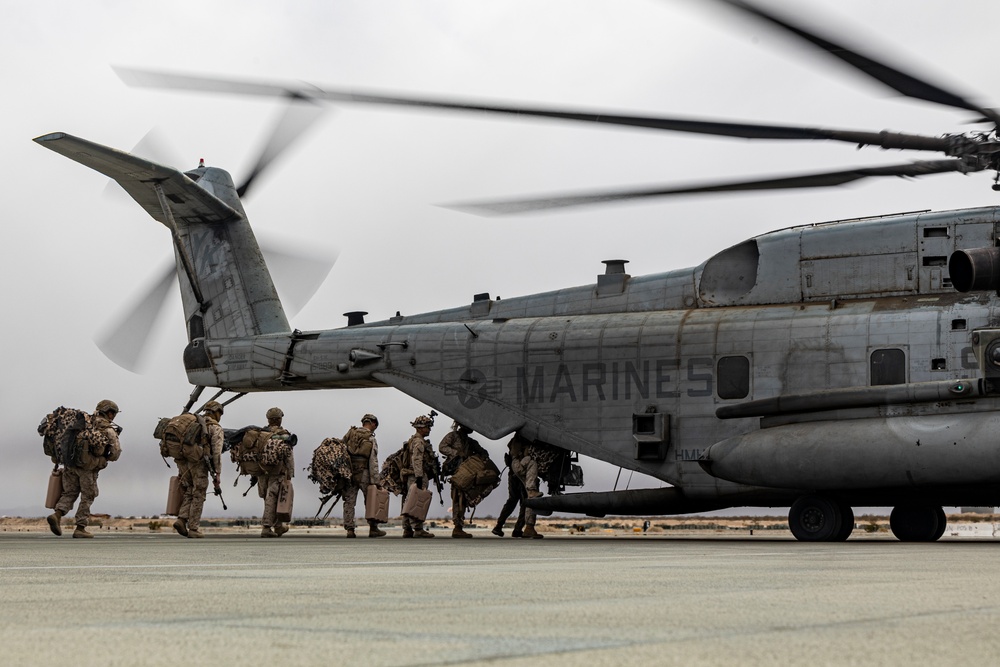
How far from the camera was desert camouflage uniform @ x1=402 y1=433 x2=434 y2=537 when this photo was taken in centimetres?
1622

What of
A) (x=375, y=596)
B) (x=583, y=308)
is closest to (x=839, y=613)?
(x=375, y=596)

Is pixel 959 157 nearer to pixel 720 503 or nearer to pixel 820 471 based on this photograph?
pixel 820 471

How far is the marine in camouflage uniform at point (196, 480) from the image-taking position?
14539 mm

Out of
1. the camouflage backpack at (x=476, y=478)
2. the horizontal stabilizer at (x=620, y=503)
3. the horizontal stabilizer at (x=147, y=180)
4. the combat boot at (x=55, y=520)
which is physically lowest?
the combat boot at (x=55, y=520)

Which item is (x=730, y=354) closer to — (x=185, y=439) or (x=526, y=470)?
(x=526, y=470)

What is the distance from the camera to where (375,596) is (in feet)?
14.5

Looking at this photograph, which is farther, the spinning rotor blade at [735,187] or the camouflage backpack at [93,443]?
the camouflage backpack at [93,443]

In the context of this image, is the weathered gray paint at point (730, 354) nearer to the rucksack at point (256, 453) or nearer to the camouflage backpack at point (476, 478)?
the camouflage backpack at point (476, 478)

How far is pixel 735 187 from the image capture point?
10.7m

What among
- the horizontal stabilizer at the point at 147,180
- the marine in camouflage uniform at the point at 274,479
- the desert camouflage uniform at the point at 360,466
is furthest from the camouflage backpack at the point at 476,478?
the horizontal stabilizer at the point at 147,180

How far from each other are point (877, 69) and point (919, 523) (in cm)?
829

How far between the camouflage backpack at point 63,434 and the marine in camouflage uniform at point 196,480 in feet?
4.16

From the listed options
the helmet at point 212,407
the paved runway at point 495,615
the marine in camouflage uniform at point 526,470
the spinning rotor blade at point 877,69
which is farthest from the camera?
the marine in camouflage uniform at point 526,470

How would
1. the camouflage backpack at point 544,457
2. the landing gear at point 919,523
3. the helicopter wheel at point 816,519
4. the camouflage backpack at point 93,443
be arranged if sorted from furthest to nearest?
1. the camouflage backpack at point 544,457
2. the camouflage backpack at point 93,443
3. the landing gear at point 919,523
4. the helicopter wheel at point 816,519
